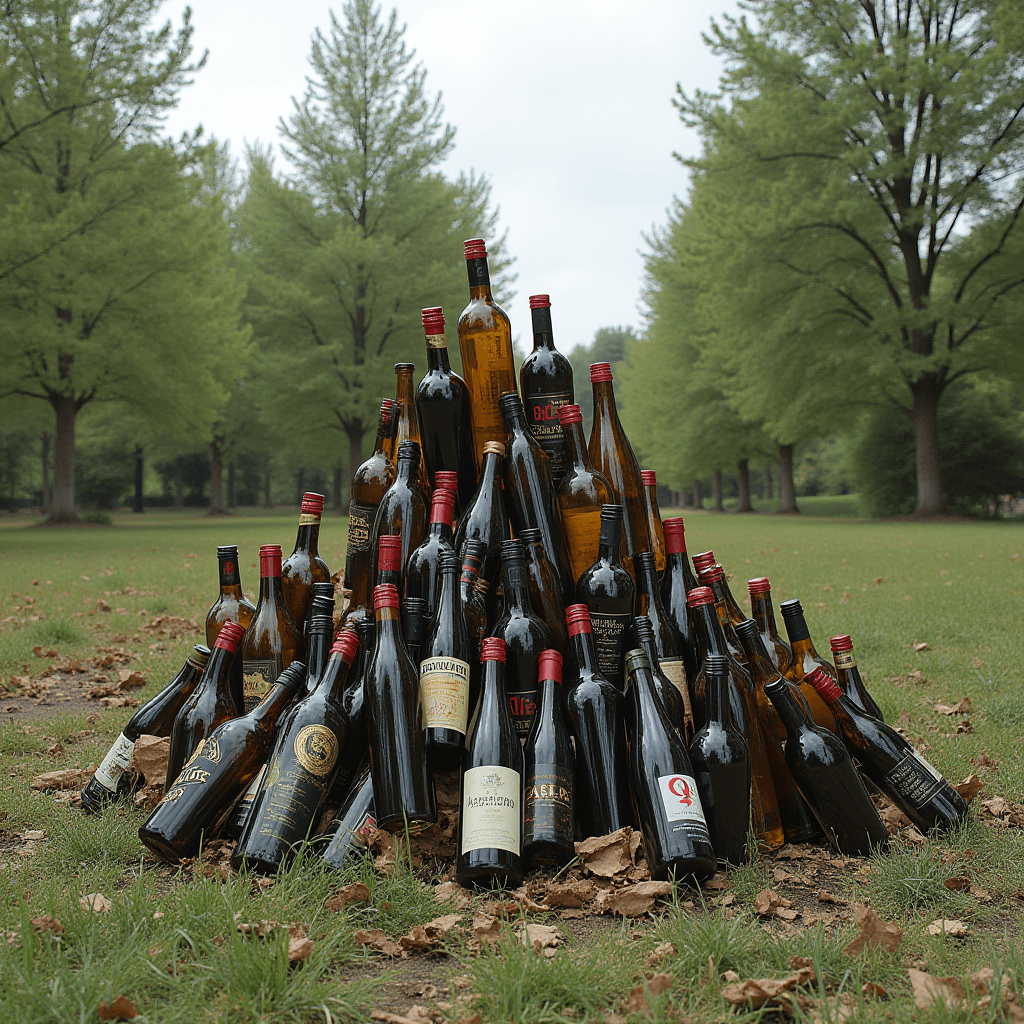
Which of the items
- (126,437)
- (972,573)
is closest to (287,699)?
(972,573)

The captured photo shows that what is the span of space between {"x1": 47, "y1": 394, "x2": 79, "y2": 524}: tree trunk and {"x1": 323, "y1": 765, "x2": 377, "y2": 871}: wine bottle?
20674mm

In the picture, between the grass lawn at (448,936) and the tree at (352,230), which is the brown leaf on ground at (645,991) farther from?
the tree at (352,230)

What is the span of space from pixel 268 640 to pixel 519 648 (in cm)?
111

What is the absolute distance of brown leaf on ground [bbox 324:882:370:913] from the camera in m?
2.21

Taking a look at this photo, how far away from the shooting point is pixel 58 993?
5.72ft

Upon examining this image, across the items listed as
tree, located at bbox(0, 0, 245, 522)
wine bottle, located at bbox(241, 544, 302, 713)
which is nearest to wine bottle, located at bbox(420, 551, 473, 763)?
wine bottle, located at bbox(241, 544, 302, 713)

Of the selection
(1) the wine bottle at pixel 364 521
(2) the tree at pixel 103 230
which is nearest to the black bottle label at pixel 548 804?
(1) the wine bottle at pixel 364 521

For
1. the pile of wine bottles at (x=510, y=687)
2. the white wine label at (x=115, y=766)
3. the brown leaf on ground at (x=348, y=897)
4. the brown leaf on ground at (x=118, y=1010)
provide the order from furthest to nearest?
the white wine label at (x=115, y=766) < the pile of wine bottles at (x=510, y=687) < the brown leaf on ground at (x=348, y=897) < the brown leaf on ground at (x=118, y=1010)

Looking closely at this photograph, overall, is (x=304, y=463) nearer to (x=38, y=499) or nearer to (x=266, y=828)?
(x=38, y=499)

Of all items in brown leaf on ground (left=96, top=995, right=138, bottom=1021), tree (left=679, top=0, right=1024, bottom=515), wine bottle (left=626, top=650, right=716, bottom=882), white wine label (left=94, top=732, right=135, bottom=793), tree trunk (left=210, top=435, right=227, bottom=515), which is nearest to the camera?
brown leaf on ground (left=96, top=995, right=138, bottom=1021)

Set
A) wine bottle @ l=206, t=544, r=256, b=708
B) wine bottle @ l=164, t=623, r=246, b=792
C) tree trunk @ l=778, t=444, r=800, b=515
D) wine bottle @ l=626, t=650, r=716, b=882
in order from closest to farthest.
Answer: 1. wine bottle @ l=626, t=650, r=716, b=882
2. wine bottle @ l=164, t=623, r=246, b=792
3. wine bottle @ l=206, t=544, r=256, b=708
4. tree trunk @ l=778, t=444, r=800, b=515

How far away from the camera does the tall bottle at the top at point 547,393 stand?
3.13m

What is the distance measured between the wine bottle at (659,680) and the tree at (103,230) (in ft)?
54.2

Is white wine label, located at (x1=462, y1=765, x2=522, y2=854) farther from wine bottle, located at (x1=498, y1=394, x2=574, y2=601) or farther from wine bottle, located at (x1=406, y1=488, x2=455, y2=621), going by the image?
wine bottle, located at (x1=498, y1=394, x2=574, y2=601)
